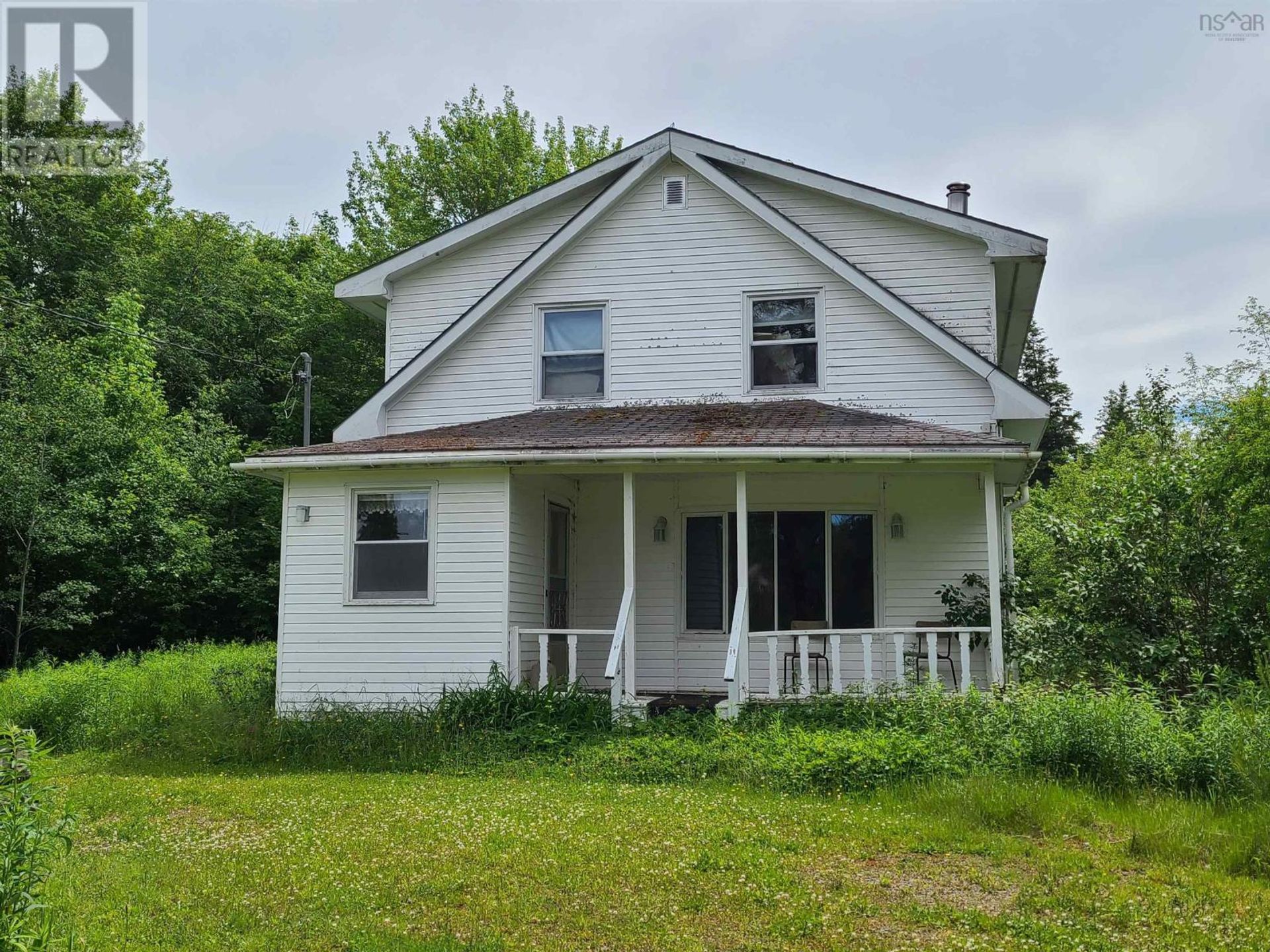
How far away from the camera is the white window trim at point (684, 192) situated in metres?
14.6

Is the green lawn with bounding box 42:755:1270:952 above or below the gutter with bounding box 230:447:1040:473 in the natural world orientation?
below

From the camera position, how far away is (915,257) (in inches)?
559

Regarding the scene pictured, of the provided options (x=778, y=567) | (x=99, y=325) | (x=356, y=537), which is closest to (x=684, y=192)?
(x=778, y=567)

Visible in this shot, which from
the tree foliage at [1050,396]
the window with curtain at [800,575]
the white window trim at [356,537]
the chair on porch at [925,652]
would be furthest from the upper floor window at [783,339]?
the tree foliage at [1050,396]

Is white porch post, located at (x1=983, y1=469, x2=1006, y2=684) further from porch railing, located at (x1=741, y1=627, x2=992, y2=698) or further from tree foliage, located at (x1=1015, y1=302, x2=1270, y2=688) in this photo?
tree foliage, located at (x1=1015, y1=302, x2=1270, y2=688)

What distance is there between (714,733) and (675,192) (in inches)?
311

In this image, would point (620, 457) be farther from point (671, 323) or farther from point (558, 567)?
point (671, 323)

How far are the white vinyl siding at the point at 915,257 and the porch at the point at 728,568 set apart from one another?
232 centimetres

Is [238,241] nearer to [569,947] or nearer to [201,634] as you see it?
[201,634]

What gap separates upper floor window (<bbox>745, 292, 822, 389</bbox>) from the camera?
14.0m

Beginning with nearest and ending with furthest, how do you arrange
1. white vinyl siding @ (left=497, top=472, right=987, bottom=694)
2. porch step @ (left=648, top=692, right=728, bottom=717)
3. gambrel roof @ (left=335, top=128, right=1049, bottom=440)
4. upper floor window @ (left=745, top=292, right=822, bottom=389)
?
porch step @ (left=648, top=692, right=728, bottom=717)
white vinyl siding @ (left=497, top=472, right=987, bottom=694)
gambrel roof @ (left=335, top=128, right=1049, bottom=440)
upper floor window @ (left=745, top=292, right=822, bottom=389)

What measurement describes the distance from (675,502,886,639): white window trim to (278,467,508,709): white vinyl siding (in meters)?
2.82

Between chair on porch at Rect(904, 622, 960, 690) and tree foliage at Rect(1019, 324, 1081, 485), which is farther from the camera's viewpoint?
tree foliage at Rect(1019, 324, 1081, 485)

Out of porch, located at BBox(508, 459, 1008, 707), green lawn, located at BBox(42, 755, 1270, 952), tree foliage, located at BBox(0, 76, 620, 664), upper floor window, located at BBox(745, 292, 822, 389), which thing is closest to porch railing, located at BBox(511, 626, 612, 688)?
porch, located at BBox(508, 459, 1008, 707)
